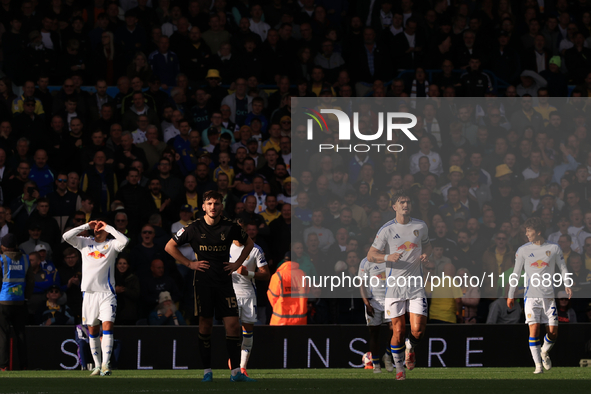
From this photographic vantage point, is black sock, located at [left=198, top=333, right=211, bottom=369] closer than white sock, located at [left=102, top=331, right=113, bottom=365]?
Yes

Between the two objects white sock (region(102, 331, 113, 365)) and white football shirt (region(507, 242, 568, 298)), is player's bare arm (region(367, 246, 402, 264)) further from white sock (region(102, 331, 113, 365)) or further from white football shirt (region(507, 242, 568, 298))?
white sock (region(102, 331, 113, 365))

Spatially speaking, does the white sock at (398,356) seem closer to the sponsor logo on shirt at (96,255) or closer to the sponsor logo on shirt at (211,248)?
the sponsor logo on shirt at (211,248)

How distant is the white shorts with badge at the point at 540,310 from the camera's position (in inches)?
456

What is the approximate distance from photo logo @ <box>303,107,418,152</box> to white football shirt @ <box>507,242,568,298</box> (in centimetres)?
452

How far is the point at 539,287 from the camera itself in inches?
456

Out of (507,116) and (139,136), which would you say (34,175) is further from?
(507,116)

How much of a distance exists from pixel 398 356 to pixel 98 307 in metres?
4.02

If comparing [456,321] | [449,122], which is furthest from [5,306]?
[449,122]

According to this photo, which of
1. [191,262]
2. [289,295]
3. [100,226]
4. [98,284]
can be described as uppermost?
[100,226]

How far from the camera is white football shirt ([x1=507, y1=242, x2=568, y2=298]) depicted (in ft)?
37.9

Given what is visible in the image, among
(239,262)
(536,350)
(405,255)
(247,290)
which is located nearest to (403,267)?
(405,255)

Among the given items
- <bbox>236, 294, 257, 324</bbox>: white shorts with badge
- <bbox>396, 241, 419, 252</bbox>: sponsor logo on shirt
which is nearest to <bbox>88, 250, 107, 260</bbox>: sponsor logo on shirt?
<bbox>236, 294, 257, 324</bbox>: white shorts with badge
